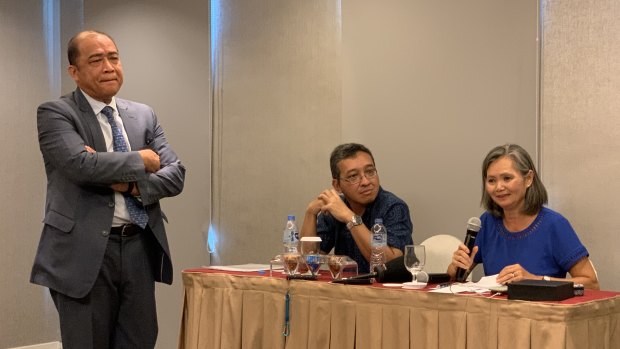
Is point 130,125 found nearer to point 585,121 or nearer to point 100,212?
point 100,212

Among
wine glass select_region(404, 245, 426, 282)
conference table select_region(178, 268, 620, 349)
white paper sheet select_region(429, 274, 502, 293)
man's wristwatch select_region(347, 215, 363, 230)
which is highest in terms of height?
man's wristwatch select_region(347, 215, 363, 230)

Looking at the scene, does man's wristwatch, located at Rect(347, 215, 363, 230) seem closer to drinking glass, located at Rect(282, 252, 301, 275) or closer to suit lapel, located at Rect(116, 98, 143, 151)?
Result: drinking glass, located at Rect(282, 252, 301, 275)

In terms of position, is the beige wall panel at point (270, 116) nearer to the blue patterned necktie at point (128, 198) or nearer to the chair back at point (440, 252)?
the chair back at point (440, 252)

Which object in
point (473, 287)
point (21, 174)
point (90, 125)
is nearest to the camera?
point (473, 287)

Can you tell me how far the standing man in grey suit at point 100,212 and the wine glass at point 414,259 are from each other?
3.52 feet

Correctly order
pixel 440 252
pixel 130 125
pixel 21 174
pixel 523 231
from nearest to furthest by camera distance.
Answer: pixel 523 231 < pixel 130 125 < pixel 440 252 < pixel 21 174

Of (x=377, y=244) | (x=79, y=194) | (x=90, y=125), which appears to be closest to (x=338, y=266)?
(x=377, y=244)

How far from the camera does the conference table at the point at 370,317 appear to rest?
8.68 ft

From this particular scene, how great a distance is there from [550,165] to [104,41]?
201 centimetres

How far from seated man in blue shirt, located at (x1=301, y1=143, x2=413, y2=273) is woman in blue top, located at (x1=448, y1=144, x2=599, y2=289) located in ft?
1.70

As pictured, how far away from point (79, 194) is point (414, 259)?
1.39 m

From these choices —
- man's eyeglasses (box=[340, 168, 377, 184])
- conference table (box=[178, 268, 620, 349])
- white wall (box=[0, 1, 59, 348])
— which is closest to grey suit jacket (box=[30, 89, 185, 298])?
conference table (box=[178, 268, 620, 349])

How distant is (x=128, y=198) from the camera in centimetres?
352

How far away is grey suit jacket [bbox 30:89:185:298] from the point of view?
11.1 ft
